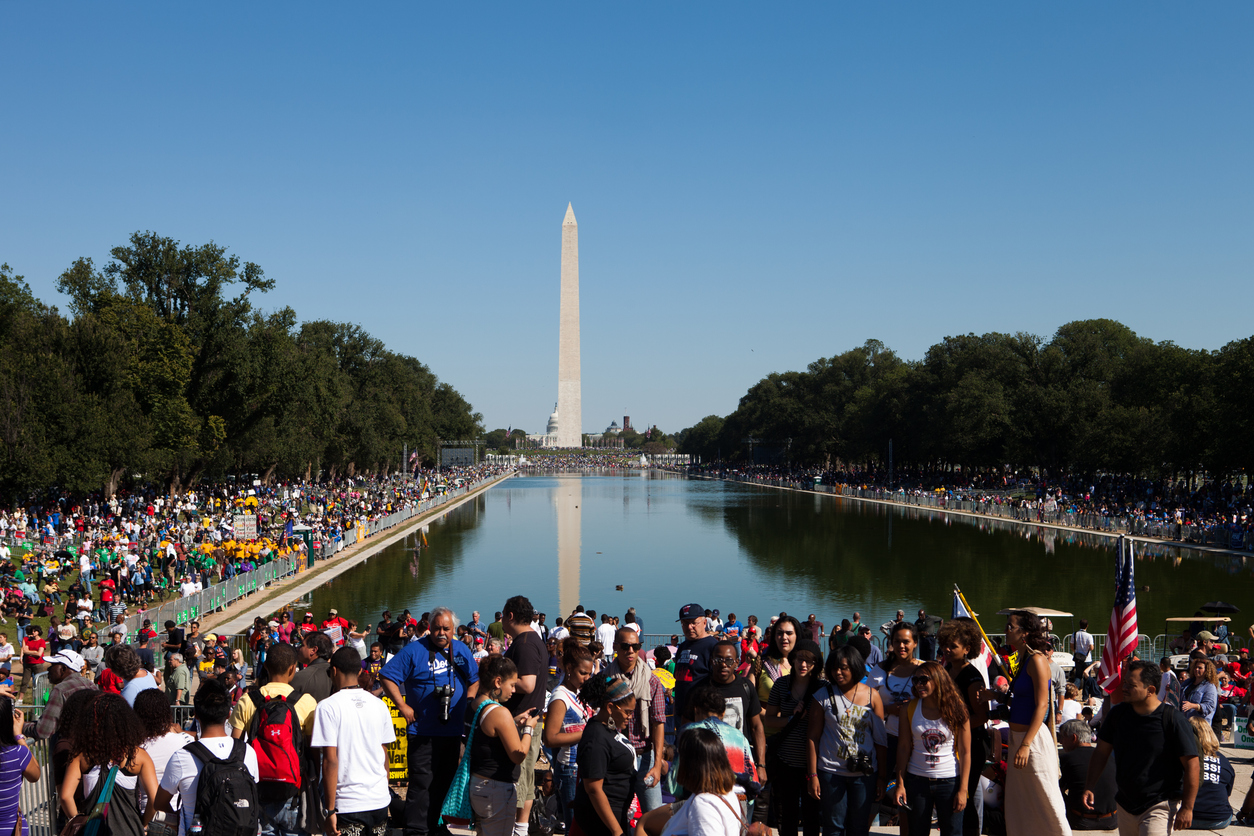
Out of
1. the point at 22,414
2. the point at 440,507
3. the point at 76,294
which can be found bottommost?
the point at 440,507

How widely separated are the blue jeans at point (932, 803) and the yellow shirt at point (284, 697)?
4.00 m

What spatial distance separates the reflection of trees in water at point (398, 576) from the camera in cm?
2437

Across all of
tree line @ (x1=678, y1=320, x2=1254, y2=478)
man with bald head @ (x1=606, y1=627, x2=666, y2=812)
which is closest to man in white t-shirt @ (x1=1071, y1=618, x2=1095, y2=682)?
man with bald head @ (x1=606, y1=627, x2=666, y2=812)

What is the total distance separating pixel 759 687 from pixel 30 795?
567 cm

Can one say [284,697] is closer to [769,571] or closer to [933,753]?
[933,753]

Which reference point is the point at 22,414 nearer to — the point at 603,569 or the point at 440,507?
the point at 603,569

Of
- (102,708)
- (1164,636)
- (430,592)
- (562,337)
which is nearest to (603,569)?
(430,592)

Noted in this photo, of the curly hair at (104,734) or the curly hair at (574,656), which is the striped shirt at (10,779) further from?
the curly hair at (574,656)

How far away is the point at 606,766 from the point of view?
196 inches

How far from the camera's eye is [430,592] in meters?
26.9

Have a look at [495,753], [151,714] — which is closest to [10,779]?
[151,714]

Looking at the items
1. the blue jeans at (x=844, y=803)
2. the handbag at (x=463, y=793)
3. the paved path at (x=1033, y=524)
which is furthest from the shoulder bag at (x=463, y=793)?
the paved path at (x=1033, y=524)

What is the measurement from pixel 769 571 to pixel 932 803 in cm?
2623

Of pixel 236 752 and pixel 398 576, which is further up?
pixel 236 752
